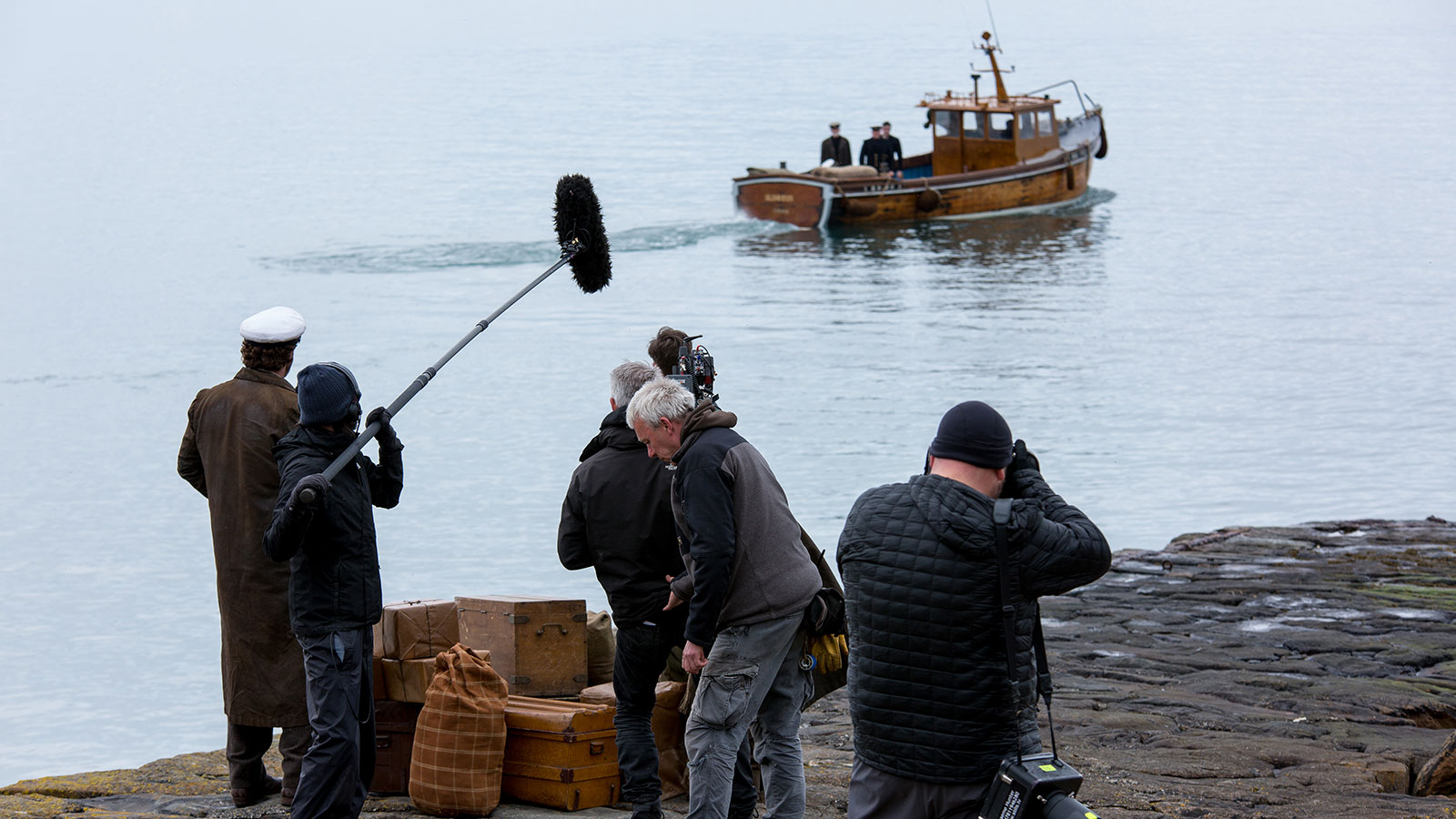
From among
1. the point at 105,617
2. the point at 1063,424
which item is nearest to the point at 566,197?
the point at 105,617

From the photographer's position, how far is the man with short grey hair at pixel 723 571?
4422 millimetres

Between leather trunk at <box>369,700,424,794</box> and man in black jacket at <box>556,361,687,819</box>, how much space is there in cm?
83

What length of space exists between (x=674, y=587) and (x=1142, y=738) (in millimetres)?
3051

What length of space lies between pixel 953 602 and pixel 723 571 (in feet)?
3.55

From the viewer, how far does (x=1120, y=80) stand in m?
70.4

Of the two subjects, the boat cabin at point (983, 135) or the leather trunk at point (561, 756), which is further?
the boat cabin at point (983, 135)

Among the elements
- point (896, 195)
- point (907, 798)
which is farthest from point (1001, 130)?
point (907, 798)

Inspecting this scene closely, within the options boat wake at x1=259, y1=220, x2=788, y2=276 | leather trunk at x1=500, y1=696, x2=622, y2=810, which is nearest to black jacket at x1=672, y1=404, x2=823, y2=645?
leather trunk at x1=500, y1=696, x2=622, y2=810

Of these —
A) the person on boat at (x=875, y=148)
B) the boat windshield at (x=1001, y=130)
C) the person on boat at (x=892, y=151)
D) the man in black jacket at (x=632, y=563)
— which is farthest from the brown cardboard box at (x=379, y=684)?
the boat windshield at (x=1001, y=130)

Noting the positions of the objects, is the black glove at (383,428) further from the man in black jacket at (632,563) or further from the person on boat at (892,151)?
the person on boat at (892,151)

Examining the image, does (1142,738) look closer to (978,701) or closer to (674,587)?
(674,587)

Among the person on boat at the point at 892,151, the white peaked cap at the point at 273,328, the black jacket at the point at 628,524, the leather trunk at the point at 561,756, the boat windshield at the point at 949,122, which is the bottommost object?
the leather trunk at the point at 561,756

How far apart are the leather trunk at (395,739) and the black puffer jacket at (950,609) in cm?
222

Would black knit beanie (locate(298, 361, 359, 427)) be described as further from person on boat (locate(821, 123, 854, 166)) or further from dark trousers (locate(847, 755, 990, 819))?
person on boat (locate(821, 123, 854, 166))
